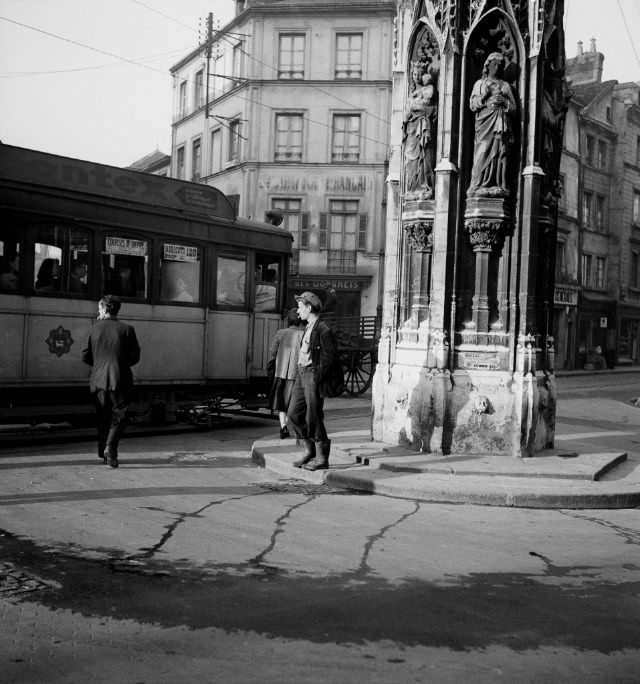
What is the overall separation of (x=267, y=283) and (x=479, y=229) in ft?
16.3

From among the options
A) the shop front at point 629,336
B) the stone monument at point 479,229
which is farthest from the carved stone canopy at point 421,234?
the shop front at point 629,336

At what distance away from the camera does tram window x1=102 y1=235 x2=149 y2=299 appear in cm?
1140

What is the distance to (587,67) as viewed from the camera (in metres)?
48.0

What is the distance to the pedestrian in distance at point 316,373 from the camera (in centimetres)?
867

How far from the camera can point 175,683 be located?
3402 millimetres

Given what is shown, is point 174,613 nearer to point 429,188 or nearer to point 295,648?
point 295,648

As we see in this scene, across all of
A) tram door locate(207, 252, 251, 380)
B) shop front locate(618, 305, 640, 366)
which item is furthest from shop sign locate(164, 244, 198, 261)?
shop front locate(618, 305, 640, 366)

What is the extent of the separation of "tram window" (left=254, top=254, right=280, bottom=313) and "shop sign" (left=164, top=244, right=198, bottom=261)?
142 centimetres

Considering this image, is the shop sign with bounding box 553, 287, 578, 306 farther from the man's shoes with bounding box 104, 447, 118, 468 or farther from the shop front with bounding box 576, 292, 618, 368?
the man's shoes with bounding box 104, 447, 118, 468

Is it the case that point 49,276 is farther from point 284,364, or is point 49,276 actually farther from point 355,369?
point 355,369

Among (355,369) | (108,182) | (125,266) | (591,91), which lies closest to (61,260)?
(125,266)

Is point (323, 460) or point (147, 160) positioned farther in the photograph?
point (147, 160)

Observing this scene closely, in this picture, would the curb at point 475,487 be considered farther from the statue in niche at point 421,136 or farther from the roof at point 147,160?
the roof at point 147,160

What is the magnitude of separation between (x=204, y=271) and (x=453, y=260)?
14.8 feet
